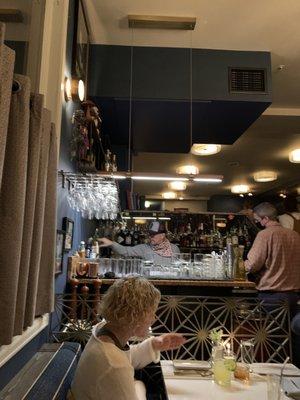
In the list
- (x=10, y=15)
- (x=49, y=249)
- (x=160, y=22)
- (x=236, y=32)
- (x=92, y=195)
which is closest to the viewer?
(x=49, y=249)

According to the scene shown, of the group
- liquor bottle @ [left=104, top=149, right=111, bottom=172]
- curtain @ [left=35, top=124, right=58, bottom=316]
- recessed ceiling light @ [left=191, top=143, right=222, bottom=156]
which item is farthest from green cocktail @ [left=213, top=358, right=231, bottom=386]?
recessed ceiling light @ [left=191, top=143, right=222, bottom=156]

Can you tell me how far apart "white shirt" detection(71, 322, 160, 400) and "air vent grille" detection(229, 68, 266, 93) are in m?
3.28

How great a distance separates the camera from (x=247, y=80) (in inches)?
156

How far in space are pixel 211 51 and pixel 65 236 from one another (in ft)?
8.94

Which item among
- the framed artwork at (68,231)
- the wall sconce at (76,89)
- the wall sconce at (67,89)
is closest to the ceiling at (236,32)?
the wall sconce at (76,89)

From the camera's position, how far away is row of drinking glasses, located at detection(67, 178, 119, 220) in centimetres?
311

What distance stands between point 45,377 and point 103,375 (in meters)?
0.42

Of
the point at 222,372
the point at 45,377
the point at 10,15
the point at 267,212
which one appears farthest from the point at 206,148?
the point at 45,377

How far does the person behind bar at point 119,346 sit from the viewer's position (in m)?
1.41

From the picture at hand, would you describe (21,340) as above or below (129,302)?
below

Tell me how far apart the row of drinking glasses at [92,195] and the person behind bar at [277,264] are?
1.72m

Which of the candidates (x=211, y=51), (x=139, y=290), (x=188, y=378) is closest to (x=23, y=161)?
(x=139, y=290)

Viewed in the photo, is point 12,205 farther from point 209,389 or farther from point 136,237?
point 136,237

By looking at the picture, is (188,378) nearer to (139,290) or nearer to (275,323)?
(139,290)
